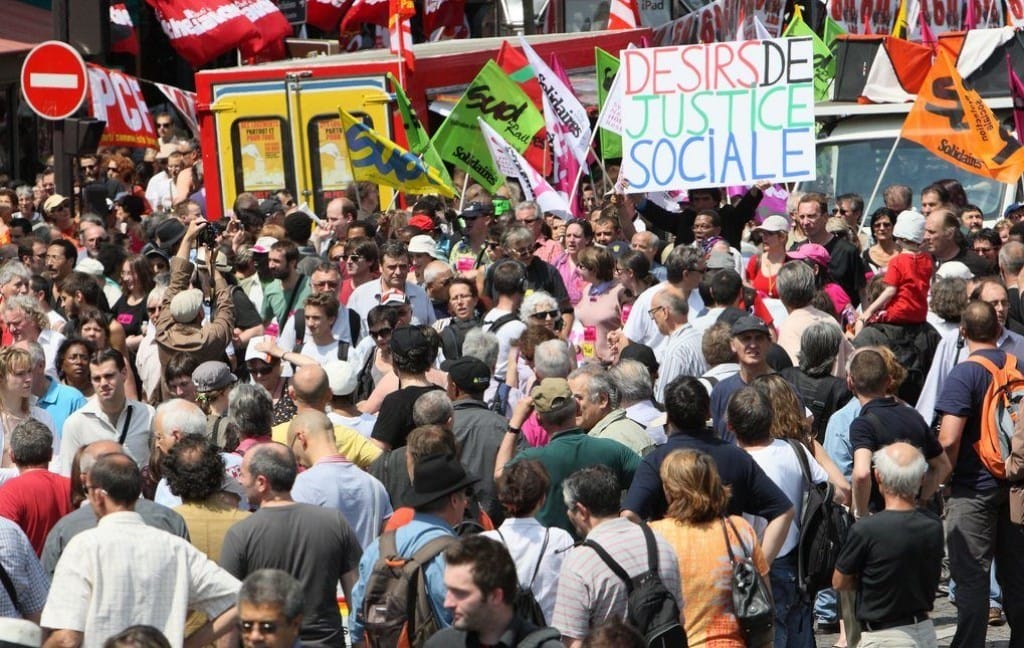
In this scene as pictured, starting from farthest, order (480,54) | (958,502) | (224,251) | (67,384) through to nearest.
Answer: (480,54) < (224,251) < (67,384) < (958,502)

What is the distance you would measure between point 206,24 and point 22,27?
2600 mm

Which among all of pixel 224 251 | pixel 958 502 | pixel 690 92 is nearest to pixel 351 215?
pixel 224 251

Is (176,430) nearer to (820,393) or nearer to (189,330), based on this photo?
(189,330)

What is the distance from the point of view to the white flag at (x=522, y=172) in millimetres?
14961

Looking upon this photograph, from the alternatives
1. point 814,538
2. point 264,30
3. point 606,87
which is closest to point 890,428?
point 814,538

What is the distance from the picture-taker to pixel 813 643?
7898 mm

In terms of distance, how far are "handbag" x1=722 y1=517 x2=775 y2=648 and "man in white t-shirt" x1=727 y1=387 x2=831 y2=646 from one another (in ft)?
3.06

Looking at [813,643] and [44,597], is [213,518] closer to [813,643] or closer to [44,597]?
[44,597]

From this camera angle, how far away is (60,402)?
31.1 feet

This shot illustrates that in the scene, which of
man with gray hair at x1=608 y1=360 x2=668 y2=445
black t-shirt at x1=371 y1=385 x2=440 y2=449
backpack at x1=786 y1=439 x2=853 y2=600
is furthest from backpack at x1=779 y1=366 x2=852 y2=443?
black t-shirt at x1=371 y1=385 x2=440 y2=449

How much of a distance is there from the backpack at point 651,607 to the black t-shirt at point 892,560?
1348 millimetres

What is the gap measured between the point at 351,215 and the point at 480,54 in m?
6.99

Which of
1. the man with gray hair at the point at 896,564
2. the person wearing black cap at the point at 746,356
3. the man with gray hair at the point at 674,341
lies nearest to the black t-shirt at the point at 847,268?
the man with gray hair at the point at 674,341

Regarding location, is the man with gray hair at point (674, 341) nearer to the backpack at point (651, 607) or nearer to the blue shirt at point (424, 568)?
the blue shirt at point (424, 568)
